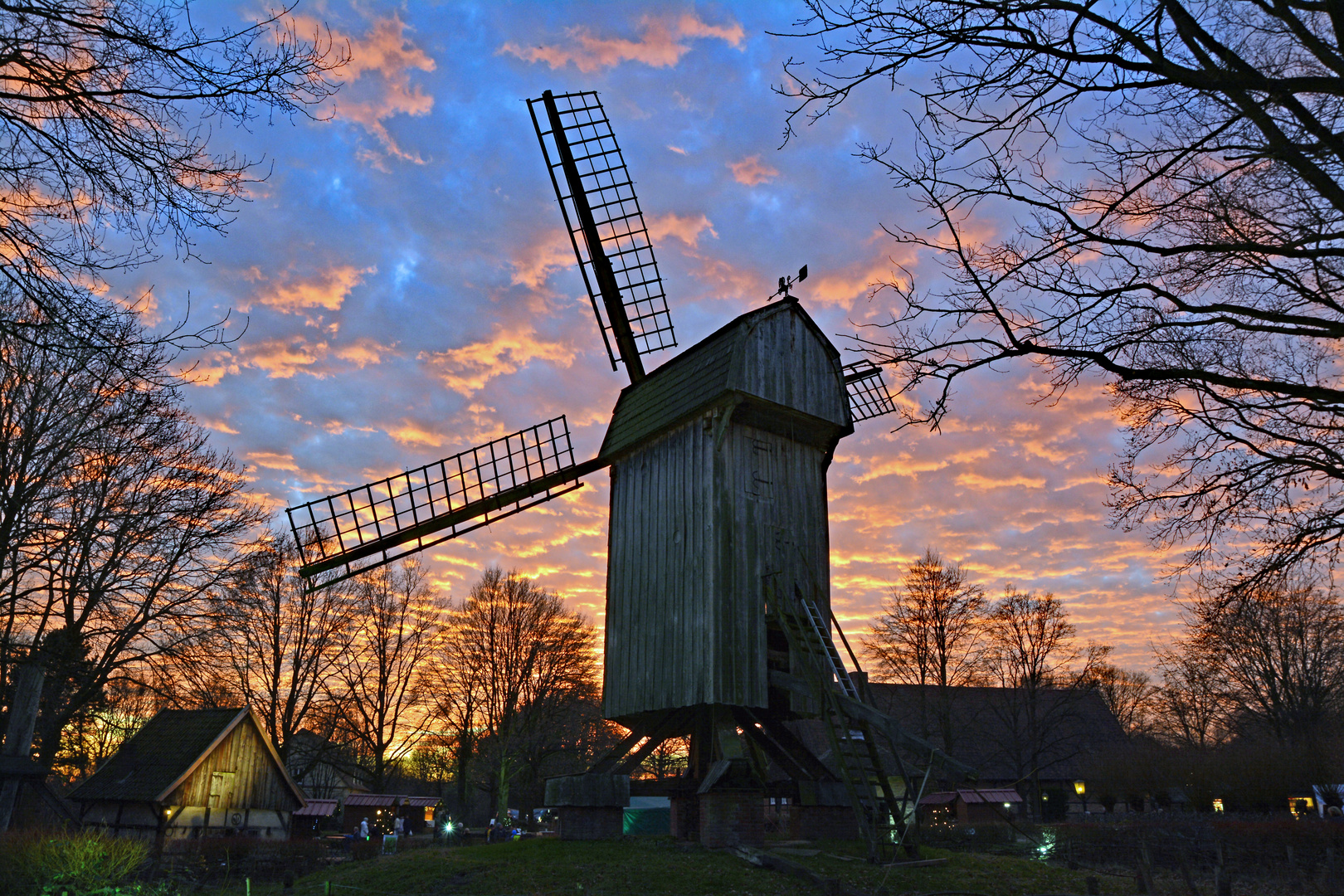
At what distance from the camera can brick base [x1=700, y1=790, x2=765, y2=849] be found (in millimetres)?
14297

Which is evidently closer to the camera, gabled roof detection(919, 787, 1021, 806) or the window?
the window

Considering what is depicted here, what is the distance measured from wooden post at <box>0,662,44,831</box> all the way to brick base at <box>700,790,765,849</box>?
13.7 metres

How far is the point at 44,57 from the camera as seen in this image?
5605 millimetres

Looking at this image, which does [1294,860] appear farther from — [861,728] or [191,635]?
[191,635]

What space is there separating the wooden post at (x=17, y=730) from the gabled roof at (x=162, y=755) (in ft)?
31.6

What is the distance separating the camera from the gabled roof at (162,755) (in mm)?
26953

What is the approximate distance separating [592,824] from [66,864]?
8549mm

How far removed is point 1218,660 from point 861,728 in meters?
33.6

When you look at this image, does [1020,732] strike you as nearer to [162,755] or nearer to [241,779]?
[241,779]

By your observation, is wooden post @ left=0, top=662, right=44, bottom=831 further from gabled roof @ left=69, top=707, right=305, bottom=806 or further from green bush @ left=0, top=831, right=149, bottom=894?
gabled roof @ left=69, top=707, right=305, bottom=806

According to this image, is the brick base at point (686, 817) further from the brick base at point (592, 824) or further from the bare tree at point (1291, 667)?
the bare tree at point (1291, 667)

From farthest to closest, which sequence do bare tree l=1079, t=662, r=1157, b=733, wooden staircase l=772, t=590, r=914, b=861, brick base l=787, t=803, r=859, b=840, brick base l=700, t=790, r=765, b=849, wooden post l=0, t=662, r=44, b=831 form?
bare tree l=1079, t=662, r=1157, b=733, wooden post l=0, t=662, r=44, b=831, brick base l=787, t=803, r=859, b=840, brick base l=700, t=790, r=765, b=849, wooden staircase l=772, t=590, r=914, b=861

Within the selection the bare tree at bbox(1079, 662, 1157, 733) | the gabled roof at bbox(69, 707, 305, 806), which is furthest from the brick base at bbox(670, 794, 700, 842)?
the bare tree at bbox(1079, 662, 1157, 733)

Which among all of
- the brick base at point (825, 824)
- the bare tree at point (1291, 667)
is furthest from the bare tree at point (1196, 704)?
the brick base at point (825, 824)
